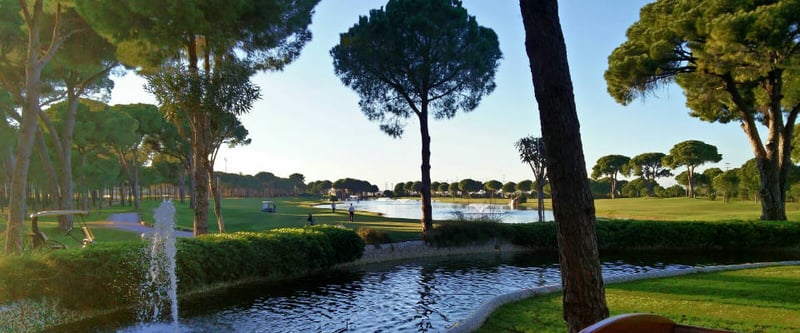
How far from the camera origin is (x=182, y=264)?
10.9 m

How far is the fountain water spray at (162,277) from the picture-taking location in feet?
31.2

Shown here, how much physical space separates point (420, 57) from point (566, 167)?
18.5 metres

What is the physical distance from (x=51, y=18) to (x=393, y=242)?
48.4 ft

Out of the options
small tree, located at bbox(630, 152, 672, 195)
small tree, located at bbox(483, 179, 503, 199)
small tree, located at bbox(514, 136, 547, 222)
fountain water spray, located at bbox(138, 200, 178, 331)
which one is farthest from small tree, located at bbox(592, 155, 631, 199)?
fountain water spray, located at bbox(138, 200, 178, 331)

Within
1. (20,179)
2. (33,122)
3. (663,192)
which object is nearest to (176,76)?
(33,122)

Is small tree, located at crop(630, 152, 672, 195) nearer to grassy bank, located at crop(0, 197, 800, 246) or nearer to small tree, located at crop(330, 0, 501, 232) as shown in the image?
grassy bank, located at crop(0, 197, 800, 246)

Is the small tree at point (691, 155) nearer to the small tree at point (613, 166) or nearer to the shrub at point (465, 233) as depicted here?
the small tree at point (613, 166)

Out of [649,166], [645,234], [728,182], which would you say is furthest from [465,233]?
[649,166]

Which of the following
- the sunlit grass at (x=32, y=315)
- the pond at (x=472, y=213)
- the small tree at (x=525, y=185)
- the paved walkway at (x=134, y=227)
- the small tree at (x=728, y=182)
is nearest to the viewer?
the sunlit grass at (x=32, y=315)

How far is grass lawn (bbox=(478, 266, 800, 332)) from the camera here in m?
6.66

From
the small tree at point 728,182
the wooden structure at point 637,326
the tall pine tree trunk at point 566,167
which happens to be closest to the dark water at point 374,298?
the tall pine tree trunk at point 566,167

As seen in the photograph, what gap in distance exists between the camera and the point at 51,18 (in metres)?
18.1

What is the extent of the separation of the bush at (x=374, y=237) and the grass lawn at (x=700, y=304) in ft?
29.7

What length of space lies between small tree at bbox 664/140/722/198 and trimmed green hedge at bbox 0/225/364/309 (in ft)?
207
